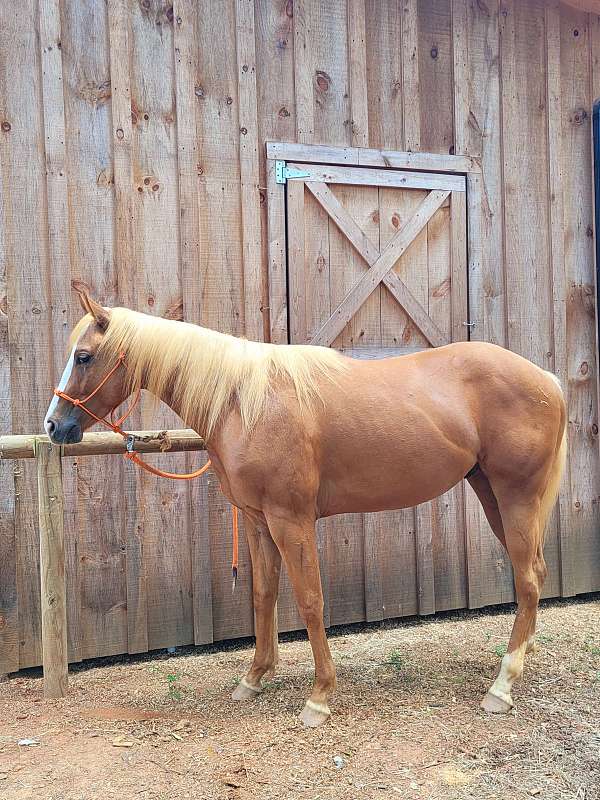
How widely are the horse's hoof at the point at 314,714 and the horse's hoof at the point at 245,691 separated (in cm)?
40

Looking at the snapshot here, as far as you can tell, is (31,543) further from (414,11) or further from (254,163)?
(414,11)

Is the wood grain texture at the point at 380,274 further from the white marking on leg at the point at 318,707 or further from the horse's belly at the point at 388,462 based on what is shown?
the white marking on leg at the point at 318,707

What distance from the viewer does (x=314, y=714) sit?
2.94 meters

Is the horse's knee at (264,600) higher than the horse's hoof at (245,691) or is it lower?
higher

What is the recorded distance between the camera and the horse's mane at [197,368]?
2.91 metres

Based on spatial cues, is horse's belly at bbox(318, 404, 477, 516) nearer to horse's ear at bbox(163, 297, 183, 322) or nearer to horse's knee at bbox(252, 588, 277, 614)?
horse's knee at bbox(252, 588, 277, 614)

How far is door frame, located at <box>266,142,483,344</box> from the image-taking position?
410 centimetres

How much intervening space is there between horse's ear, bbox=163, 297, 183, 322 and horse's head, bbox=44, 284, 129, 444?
1.05 meters

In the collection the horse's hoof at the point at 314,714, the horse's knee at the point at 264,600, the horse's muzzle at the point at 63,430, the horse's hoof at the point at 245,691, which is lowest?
the horse's hoof at the point at 245,691

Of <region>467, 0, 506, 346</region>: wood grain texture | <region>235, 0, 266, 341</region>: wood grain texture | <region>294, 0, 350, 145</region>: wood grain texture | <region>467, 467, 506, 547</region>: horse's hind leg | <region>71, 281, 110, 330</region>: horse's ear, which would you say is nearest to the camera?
<region>71, 281, 110, 330</region>: horse's ear

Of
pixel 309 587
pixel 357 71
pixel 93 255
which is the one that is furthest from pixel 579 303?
pixel 93 255

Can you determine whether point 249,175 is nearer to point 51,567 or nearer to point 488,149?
point 488,149

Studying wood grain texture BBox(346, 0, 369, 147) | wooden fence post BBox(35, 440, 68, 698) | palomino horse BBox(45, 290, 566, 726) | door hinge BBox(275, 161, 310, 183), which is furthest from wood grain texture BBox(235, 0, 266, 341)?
wooden fence post BBox(35, 440, 68, 698)

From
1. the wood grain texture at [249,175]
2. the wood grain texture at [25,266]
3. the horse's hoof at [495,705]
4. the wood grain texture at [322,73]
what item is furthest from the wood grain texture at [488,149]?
the wood grain texture at [25,266]
